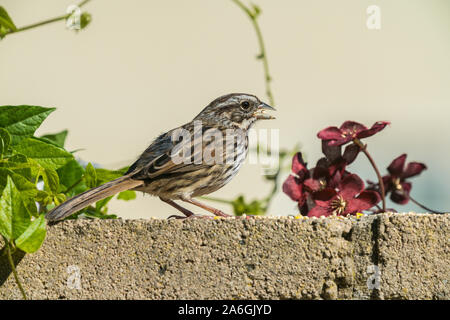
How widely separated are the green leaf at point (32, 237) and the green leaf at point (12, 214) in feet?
0.09

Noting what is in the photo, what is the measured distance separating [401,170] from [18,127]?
163 cm

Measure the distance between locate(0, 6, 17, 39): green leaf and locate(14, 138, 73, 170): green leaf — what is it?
45cm

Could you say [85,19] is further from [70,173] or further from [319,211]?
[319,211]

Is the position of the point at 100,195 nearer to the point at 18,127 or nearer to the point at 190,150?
the point at 18,127

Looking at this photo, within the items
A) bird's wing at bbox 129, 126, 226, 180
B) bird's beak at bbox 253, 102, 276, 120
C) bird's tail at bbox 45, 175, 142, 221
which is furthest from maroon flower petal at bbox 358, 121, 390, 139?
bird's beak at bbox 253, 102, 276, 120

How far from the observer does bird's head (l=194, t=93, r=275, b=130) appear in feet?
11.2

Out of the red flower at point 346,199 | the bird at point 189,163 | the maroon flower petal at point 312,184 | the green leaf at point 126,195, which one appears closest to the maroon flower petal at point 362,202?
the red flower at point 346,199

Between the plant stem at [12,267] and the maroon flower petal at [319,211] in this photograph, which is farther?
the maroon flower petal at [319,211]

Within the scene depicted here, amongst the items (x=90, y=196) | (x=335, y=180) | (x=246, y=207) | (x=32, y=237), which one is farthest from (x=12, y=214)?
(x=246, y=207)

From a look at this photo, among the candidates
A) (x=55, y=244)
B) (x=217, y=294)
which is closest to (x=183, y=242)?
(x=217, y=294)

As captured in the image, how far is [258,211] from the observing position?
12.0 ft

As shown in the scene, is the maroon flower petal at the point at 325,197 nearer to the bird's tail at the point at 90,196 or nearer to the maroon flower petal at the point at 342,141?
the maroon flower petal at the point at 342,141

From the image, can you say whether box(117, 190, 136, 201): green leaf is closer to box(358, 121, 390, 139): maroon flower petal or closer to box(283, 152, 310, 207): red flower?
box(283, 152, 310, 207): red flower

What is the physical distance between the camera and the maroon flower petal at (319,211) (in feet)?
7.80
